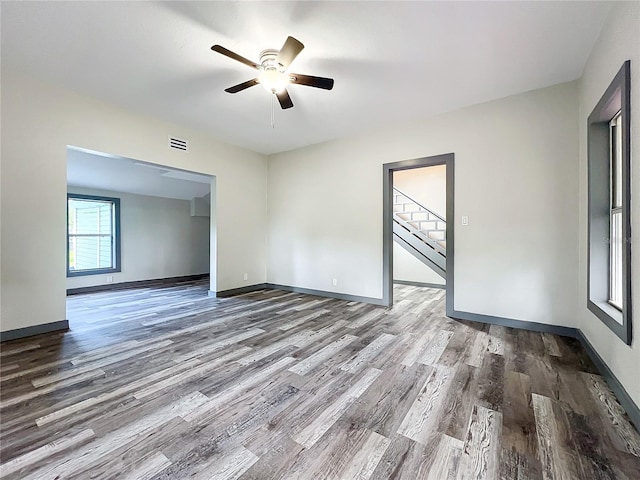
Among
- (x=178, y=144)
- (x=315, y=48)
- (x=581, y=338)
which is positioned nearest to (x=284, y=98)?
(x=315, y=48)

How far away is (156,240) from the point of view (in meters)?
6.88

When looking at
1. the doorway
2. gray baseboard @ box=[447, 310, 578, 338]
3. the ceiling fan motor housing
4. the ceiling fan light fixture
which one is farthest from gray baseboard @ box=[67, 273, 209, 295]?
gray baseboard @ box=[447, 310, 578, 338]

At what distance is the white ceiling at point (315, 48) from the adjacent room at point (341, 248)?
2cm

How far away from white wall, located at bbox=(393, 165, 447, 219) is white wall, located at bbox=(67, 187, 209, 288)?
5706mm

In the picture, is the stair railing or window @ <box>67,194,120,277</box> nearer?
window @ <box>67,194,120,277</box>

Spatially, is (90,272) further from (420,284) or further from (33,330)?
(420,284)

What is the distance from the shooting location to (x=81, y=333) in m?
3.17

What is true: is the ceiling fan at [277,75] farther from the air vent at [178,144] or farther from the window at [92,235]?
the window at [92,235]

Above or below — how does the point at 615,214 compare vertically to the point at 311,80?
below

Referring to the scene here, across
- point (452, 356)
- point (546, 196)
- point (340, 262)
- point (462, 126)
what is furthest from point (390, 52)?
point (340, 262)

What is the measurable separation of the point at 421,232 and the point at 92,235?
7331 millimetres

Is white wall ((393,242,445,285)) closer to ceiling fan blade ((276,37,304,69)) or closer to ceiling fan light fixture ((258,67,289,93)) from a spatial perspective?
ceiling fan light fixture ((258,67,289,93))

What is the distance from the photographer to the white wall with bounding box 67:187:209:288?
6258 millimetres

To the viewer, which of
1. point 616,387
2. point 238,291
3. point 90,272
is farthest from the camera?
point 90,272
